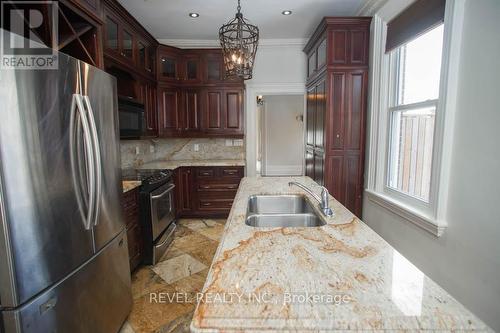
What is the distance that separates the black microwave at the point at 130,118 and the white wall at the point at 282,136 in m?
4.71

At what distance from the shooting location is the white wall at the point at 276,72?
12.9 ft

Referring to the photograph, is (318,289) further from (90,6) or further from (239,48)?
(90,6)

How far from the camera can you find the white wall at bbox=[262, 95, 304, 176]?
708 cm

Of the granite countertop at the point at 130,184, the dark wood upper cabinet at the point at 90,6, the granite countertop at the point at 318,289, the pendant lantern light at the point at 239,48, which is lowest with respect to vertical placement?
the granite countertop at the point at 318,289

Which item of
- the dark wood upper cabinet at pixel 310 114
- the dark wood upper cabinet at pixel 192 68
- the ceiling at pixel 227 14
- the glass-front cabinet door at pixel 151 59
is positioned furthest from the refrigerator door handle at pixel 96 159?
the dark wood upper cabinet at pixel 310 114

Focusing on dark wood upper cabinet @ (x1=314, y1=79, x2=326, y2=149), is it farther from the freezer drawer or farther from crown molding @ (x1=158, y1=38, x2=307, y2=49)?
the freezer drawer

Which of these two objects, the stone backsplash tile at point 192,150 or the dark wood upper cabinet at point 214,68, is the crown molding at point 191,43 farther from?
the stone backsplash tile at point 192,150

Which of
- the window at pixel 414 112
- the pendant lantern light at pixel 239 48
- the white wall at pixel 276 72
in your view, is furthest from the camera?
the white wall at pixel 276 72

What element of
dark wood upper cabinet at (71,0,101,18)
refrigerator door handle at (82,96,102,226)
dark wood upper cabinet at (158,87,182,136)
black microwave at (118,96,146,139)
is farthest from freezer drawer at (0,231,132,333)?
dark wood upper cabinet at (158,87,182,136)

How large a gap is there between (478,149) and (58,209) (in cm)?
240

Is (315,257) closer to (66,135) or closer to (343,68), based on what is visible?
(66,135)

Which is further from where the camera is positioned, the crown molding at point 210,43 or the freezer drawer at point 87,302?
the crown molding at point 210,43

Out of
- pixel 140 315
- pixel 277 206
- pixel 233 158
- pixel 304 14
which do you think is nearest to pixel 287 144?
pixel 233 158

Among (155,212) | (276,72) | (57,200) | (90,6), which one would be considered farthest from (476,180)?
(276,72)
